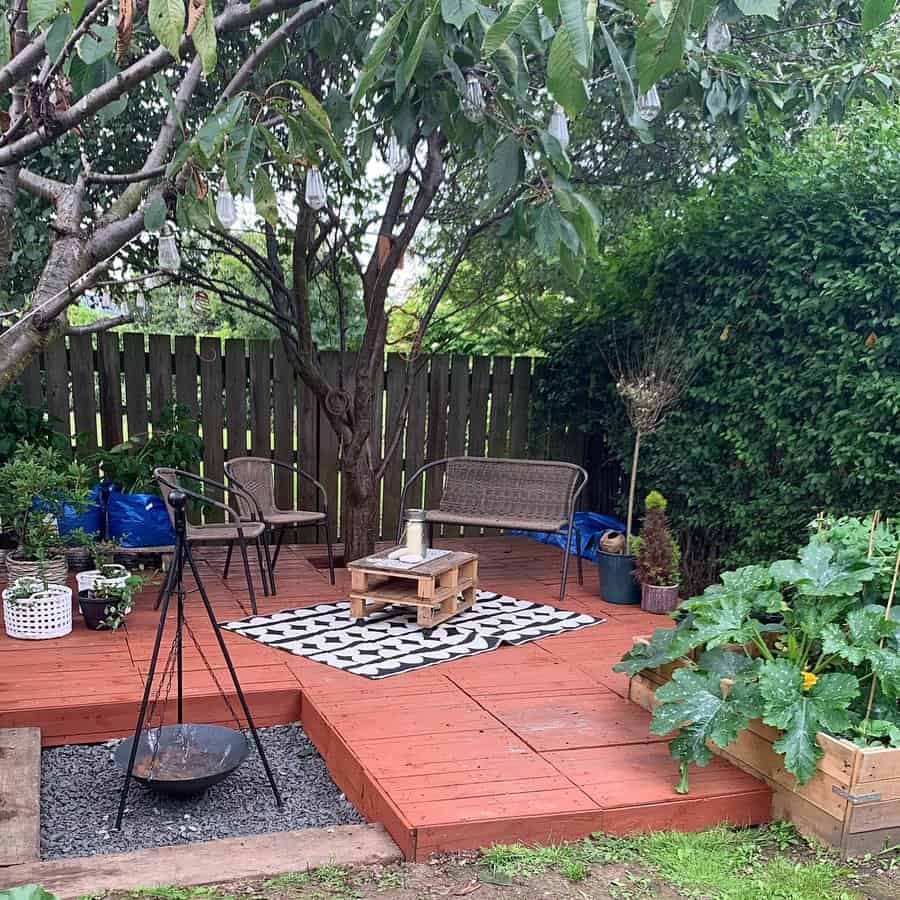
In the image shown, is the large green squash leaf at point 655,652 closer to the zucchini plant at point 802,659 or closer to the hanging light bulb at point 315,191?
the zucchini plant at point 802,659

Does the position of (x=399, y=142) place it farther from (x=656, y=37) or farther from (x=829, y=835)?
(x=829, y=835)

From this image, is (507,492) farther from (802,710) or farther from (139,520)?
(802,710)

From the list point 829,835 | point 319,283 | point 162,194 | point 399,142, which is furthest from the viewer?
point 319,283

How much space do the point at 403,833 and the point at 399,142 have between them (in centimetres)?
203

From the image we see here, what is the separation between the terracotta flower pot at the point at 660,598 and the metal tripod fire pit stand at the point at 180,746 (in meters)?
2.34

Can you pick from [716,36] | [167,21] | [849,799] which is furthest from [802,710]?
[167,21]

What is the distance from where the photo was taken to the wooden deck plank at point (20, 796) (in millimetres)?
2141

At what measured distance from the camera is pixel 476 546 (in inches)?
238

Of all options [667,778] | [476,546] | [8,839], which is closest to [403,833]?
Result: [667,778]

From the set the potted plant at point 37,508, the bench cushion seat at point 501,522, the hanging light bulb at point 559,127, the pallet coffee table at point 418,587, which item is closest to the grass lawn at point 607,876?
the pallet coffee table at point 418,587

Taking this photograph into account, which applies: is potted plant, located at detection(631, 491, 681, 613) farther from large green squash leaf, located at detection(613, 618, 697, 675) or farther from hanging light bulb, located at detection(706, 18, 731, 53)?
hanging light bulb, located at detection(706, 18, 731, 53)

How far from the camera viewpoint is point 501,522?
4.71 m

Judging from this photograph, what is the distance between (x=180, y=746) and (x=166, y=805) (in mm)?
180

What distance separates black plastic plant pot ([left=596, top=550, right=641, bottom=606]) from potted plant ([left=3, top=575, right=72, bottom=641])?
2.71 metres
